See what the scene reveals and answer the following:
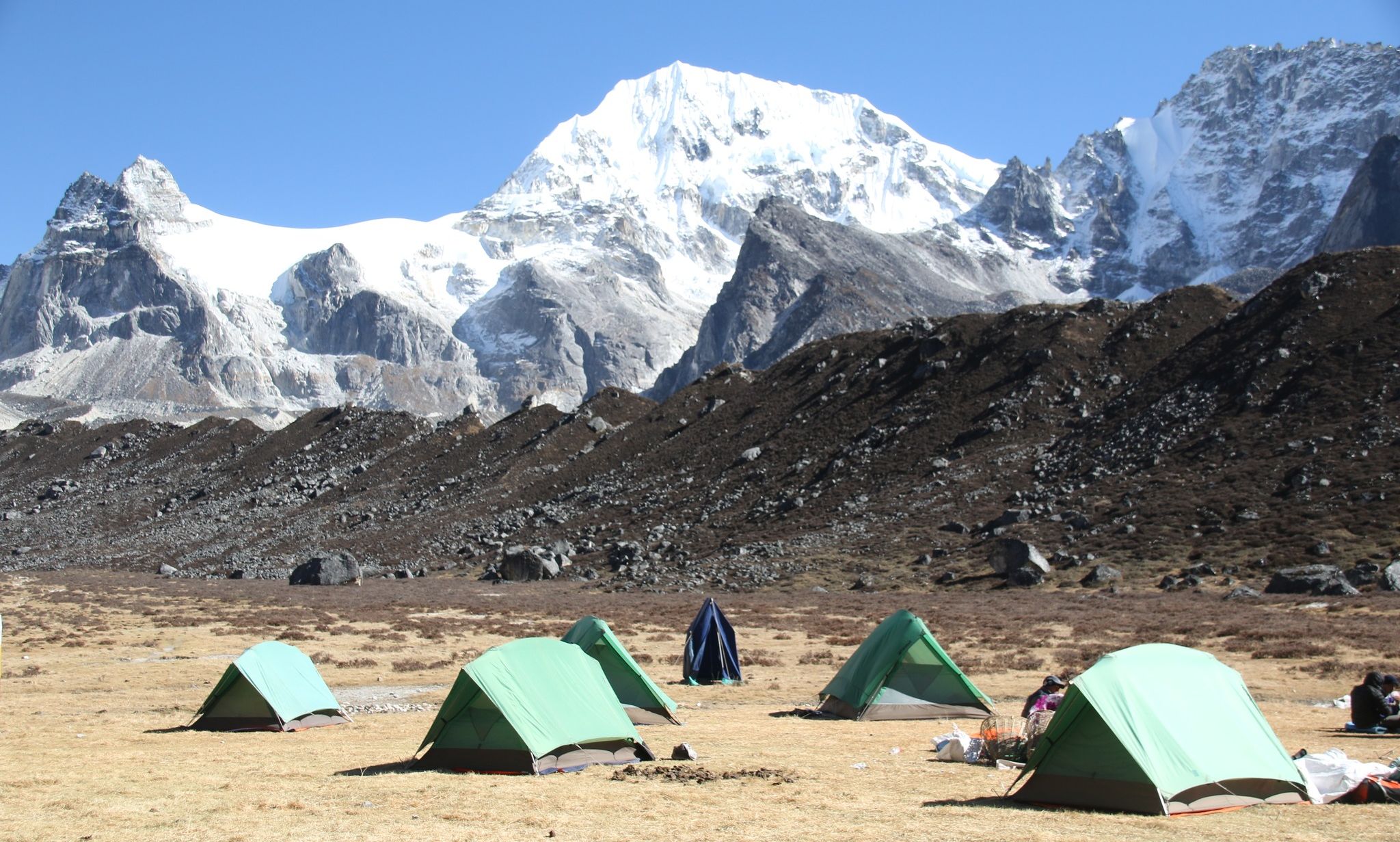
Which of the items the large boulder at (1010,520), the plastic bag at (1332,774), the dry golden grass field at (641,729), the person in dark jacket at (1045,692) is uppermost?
the large boulder at (1010,520)

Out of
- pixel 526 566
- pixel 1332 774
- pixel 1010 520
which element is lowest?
pixel 526 566

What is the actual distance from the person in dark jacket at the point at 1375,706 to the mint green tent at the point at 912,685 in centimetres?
701

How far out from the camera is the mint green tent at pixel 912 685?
24406 mm

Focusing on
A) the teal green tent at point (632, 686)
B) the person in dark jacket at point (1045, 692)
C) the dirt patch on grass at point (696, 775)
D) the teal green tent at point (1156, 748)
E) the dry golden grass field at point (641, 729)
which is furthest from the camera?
the teal green tent at point (632, 686)

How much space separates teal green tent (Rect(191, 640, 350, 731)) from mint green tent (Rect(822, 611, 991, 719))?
38.3 feet

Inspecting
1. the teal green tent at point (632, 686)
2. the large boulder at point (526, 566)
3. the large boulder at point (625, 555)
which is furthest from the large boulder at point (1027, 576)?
the teal green tent at point (632, 686)

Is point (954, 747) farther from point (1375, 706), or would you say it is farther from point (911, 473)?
point (911, 473)

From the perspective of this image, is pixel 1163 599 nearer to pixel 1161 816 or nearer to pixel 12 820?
pixel 1161 816

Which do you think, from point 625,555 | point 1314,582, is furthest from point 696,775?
point 625,555

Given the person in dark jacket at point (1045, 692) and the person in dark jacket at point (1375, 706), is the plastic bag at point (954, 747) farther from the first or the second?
the person in dark jacket at point (1375, 706)

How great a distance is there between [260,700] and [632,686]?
7821 mm

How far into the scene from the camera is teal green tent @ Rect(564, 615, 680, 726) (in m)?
24.1

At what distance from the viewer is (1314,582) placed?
45.0m

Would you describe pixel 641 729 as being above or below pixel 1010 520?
below
